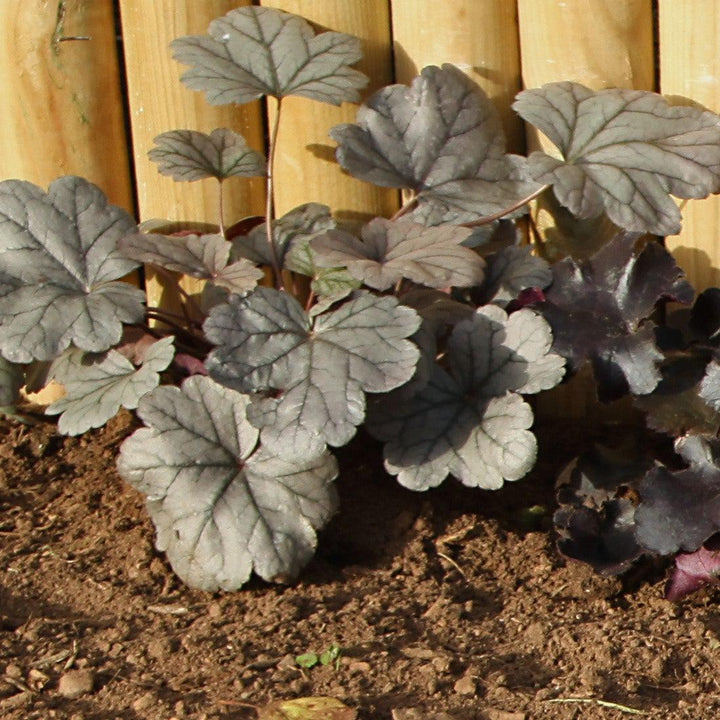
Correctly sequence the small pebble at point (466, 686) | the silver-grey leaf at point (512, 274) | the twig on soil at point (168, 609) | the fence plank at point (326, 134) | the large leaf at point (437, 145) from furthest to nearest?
1. the fence plank at point (326, 134)
2. the large leaf at point (437, 145)
3. the silver-grey leaf at point (512, 274)
4. the twig on soil at point (168, 609)
5. the small pebble at point (466, 686)

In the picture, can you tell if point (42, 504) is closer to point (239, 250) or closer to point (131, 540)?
point (131, 540)

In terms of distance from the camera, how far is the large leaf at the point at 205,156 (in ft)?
10.2

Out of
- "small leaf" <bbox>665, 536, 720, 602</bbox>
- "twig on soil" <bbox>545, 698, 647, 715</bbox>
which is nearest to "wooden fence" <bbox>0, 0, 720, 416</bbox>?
"small leaf" <bbox>665, 536, 720, 602</bbox>

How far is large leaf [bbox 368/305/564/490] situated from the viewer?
2742 millimetres

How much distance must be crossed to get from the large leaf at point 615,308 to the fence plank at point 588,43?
43 centimetres

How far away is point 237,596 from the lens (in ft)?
9.02

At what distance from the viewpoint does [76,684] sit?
2.39m

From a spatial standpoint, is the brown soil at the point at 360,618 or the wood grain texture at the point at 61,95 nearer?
the brown soil at the point at 360,618

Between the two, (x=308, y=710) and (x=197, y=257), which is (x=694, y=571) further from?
(x=197, y=257)

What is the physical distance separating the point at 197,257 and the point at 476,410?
71cm

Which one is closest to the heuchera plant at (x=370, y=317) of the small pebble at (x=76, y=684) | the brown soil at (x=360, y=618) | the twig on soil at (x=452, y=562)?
the brown soil at (x=360, y=618)

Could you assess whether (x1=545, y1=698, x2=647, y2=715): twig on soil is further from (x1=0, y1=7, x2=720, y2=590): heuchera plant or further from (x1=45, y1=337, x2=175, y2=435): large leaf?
(x1=45, y1=337, x2=175, y2=435): large leaf

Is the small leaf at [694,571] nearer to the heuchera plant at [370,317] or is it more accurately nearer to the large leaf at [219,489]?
the heuchera plant at [370,317]

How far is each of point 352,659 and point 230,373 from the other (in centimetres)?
63
